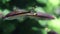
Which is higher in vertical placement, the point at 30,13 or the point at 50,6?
the point at 50,6

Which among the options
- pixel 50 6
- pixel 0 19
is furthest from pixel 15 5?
pixel 50 6

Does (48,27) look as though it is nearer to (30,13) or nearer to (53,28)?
(53,28)

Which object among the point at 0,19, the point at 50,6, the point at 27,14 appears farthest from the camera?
the point at 50,6

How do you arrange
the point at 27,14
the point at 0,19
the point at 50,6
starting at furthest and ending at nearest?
1. the point at 50,6
2. the point at 0,19
3. the point at 27,14

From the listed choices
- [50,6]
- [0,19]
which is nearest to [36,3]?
[50,6]

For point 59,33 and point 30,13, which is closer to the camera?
point 30,13

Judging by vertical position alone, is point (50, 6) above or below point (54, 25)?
above

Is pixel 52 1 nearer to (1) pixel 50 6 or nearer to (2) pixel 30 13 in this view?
(1) pixel 50 6

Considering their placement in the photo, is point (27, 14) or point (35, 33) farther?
point (35, 33)
